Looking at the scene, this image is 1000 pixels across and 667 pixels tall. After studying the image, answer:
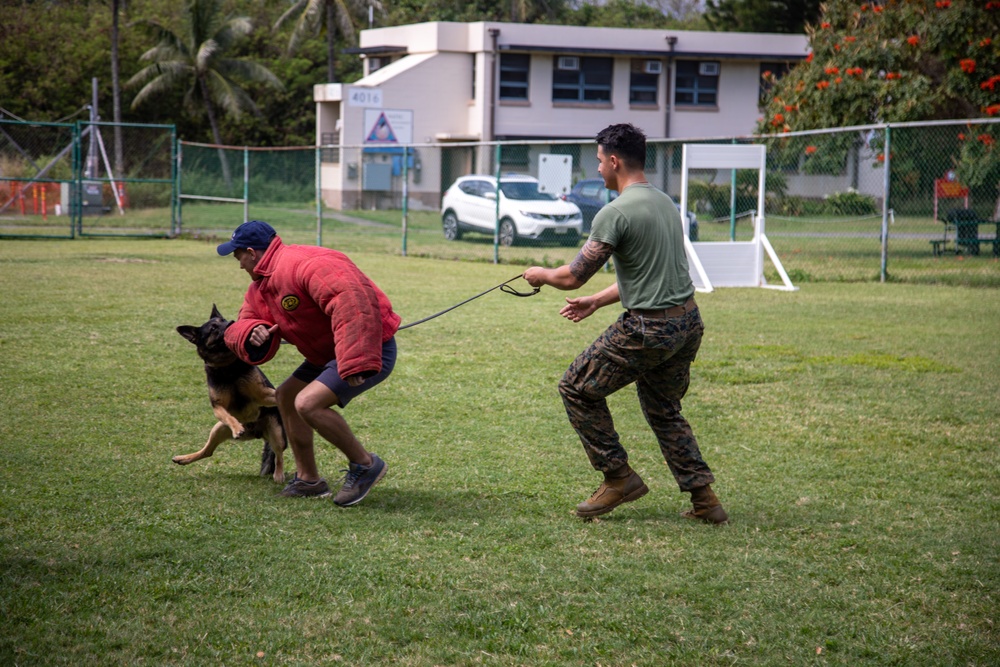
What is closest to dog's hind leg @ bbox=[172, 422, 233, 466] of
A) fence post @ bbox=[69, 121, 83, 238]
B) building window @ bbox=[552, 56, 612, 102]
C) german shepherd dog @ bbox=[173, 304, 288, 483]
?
german shepherd dog @ bbox=[173, 304, 288, 483]

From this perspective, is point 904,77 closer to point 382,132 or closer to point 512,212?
point 512,212

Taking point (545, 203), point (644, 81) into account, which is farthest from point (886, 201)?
point (644, 81)

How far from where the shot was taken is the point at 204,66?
4269cm

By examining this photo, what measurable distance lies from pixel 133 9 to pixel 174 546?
4927 cm

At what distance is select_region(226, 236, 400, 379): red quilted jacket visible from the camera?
4883mm

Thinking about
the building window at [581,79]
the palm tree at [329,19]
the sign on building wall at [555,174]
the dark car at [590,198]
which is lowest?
the dark car at [590,198]

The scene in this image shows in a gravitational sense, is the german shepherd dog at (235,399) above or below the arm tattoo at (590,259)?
below

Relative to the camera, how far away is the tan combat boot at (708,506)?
5000 mm

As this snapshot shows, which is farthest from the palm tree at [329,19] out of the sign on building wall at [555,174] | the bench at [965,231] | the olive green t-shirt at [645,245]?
the olive green t-shirt at [645,245]

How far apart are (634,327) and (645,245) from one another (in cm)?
39

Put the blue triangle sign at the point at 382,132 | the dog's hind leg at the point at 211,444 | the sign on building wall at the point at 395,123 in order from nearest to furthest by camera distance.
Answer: the dog's hind leg at the point at 211,444, the blue triangle sign at the point at 382,132, the sign on building wall at the point at 395,123

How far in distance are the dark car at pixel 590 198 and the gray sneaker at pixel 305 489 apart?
53.9ft

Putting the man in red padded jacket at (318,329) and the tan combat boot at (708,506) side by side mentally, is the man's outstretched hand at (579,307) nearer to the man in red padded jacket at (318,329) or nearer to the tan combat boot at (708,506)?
the man in red padded jacket at (318,329)

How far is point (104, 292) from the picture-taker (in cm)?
1342
